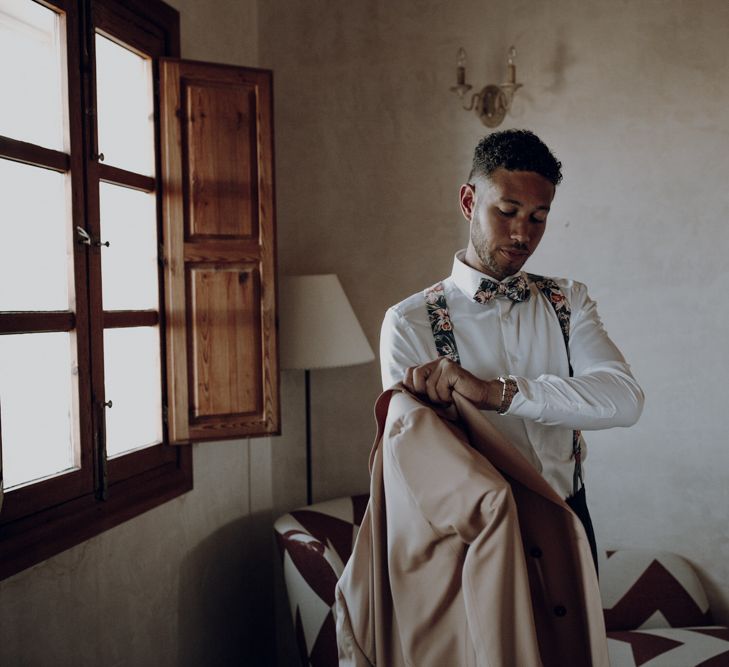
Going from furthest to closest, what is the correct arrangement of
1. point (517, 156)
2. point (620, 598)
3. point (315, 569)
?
point (620, 598) < point (315, 569) < point (517, 156)

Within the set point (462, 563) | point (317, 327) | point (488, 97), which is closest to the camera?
point (462, 563)

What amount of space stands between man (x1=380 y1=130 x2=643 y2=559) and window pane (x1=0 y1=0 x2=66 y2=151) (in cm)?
103

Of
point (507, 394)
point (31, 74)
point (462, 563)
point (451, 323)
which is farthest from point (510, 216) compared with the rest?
point (31, 74)

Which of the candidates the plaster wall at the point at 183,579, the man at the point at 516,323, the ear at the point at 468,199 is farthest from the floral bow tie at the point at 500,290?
the plaster wall at the point at 183,579

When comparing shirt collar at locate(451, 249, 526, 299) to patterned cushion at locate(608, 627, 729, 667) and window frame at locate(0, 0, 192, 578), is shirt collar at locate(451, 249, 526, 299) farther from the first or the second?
patterned cushion at locate(608, 627, 729, 667)

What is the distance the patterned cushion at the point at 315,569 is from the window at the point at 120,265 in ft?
1.28

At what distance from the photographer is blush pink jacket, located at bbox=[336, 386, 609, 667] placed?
3.67 feet

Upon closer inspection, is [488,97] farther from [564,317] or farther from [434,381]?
[434,381]

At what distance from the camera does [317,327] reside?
2.71 meters

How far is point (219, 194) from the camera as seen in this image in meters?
2.40

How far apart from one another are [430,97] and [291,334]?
1.13m

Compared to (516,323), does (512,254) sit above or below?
above

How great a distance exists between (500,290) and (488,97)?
1549 mm

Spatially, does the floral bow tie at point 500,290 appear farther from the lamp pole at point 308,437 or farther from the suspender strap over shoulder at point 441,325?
the lamp pole at point 308,437
